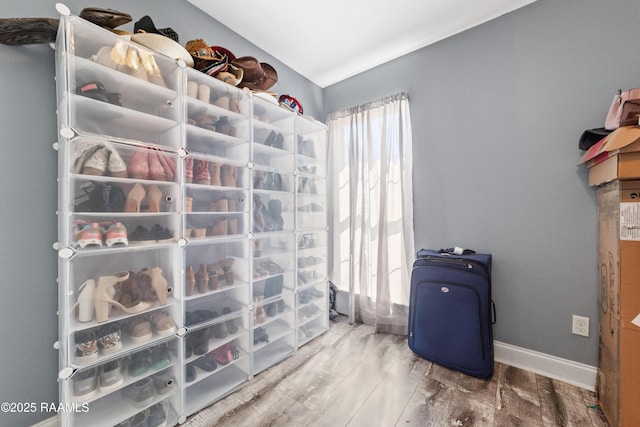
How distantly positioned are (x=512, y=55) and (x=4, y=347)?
126 inches

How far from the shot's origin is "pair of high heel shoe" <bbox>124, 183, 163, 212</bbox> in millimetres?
1171

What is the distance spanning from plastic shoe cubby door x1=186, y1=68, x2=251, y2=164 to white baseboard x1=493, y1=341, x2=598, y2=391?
7.19 ft

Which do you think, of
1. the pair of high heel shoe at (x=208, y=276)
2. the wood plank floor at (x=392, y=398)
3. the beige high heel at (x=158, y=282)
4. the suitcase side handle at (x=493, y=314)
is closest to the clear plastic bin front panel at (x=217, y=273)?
the pair of high heel shoe at (x=208, y=276)

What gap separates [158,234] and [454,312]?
72.0 inches

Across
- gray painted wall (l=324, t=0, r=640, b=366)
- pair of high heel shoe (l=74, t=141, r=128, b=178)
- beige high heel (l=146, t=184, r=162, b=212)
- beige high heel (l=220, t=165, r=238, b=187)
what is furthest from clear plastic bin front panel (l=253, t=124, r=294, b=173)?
gray painted wall (l=324, t=0, r=640, b=366)

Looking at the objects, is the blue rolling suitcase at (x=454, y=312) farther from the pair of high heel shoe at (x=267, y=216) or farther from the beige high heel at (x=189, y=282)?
the beige high heel at (x=189, y=282)

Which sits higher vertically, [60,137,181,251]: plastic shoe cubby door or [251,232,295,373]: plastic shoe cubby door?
[60,137,181,251]: plastic shoe cubby door

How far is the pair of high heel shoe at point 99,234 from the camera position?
3.37 ft

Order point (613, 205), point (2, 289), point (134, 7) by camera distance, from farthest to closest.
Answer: point (134, 7) < point (613, 205) < point (2, 289)

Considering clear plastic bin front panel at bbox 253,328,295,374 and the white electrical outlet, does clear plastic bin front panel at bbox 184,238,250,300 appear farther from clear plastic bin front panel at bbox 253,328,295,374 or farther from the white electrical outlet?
the white electrical outlet

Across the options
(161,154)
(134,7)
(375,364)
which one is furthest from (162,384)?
(134,7)

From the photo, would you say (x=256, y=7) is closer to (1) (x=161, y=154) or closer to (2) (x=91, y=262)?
(1) (x=161, y=154)

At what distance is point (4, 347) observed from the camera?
107 cm

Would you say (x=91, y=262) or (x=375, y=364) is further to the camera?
(x=375, y=364)
